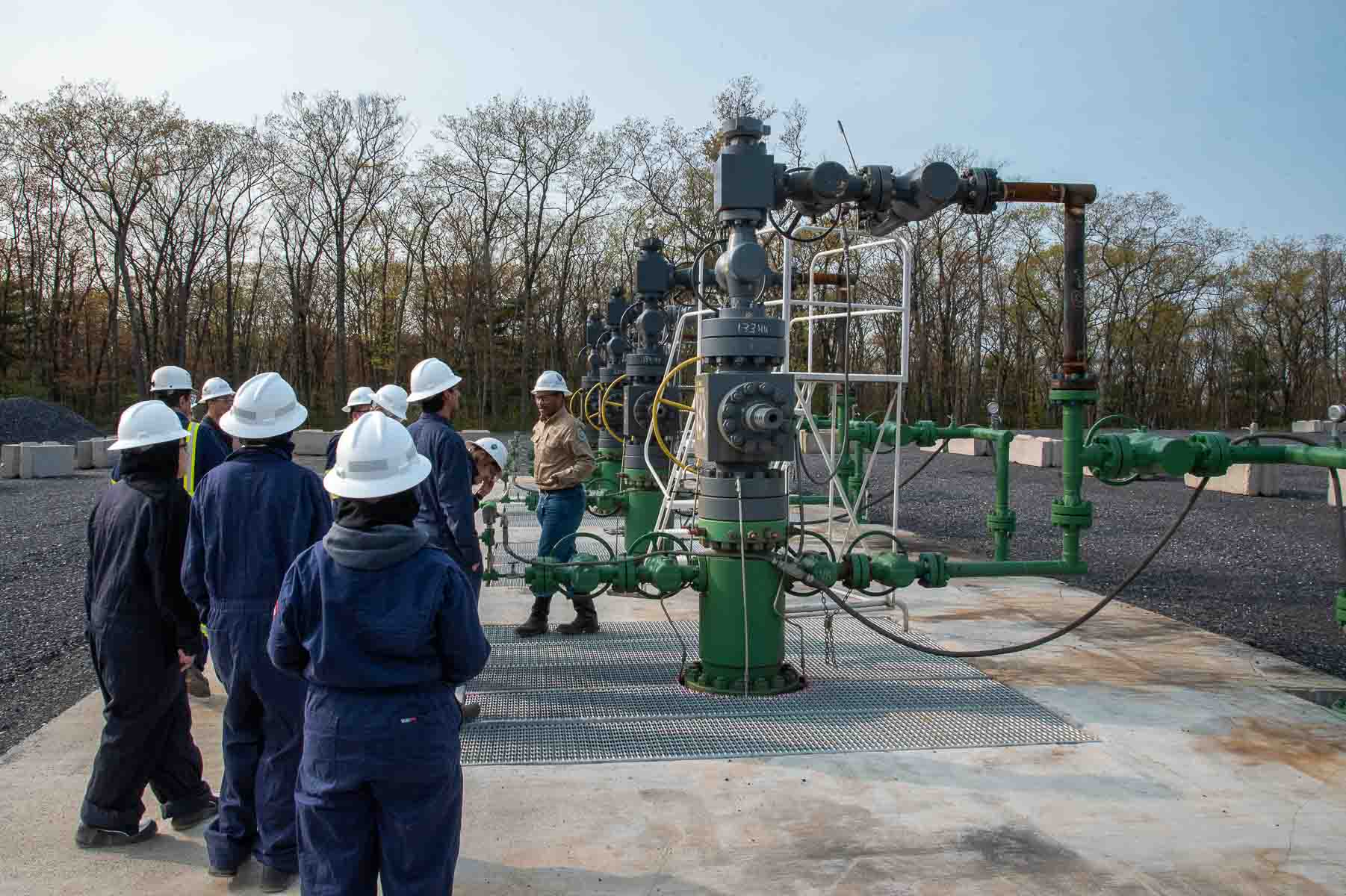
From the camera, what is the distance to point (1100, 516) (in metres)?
13.1

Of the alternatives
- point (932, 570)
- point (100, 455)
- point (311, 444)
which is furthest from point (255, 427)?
point (311, 444)

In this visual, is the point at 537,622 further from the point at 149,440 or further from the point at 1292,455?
the point at 1292,455

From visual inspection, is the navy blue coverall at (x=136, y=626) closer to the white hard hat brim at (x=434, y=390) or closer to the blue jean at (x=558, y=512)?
the white hard hat brim at (x=434, y=390)

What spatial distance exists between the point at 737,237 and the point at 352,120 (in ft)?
121

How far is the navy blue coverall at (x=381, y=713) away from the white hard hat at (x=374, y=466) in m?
0.10

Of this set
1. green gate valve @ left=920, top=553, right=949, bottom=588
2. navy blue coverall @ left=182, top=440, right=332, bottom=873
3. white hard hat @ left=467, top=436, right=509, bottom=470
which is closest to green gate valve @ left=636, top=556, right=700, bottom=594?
white hard hat @ left=467, top=436, right=509, bottom=470

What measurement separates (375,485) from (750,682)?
3.12 m

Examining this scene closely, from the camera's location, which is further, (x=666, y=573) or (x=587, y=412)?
(x=587, y=412)

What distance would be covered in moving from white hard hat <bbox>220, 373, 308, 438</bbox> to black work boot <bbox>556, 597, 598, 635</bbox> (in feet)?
10.8

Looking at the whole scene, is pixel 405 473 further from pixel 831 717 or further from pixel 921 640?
pixel 921 640

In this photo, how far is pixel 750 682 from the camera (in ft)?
17.0

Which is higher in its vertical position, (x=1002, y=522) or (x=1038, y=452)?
(x=1038, y=452)

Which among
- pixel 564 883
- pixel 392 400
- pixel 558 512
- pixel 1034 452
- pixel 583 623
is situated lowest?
pixel 564 883

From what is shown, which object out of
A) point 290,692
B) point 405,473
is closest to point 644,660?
point 290,692
